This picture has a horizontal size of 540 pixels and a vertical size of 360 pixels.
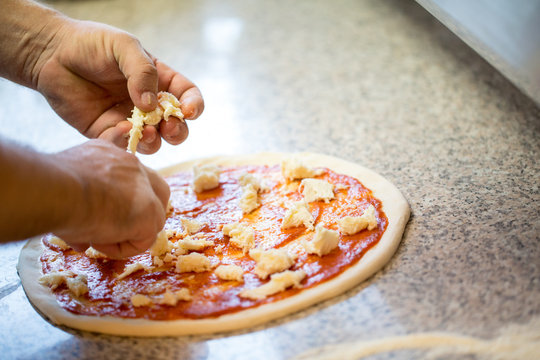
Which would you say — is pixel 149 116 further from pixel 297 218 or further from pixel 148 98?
pixel 297 218

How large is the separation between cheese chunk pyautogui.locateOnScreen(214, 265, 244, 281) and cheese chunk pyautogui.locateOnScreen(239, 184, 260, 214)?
27 cm

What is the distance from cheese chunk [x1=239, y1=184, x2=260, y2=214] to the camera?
1.55 m

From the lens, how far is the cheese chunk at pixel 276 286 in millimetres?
1228

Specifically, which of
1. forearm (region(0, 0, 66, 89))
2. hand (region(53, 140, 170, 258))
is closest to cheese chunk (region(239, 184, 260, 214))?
hand (region(53, 140, 170, 258))

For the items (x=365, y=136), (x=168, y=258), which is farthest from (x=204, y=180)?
(x=365, y=136)

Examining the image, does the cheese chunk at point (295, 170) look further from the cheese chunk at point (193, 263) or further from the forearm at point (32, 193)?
the forearm at point (32, 193)

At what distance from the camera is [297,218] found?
4.73 ft

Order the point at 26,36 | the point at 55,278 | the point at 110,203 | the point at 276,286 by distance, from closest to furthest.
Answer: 1. the point at 110,203
2. the point at 276,286
3. the point at 55,278
4. the point at 26,36

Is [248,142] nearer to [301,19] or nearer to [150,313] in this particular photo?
[150,313]

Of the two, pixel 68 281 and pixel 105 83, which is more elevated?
pixel 105 83

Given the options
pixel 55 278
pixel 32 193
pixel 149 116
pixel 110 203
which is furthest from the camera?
pixel 149 116

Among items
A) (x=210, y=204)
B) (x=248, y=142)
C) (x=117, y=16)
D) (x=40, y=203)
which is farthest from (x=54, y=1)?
(x=40, y=203)

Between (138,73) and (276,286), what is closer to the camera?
(276,286)

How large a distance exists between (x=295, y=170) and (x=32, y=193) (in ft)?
2.72
